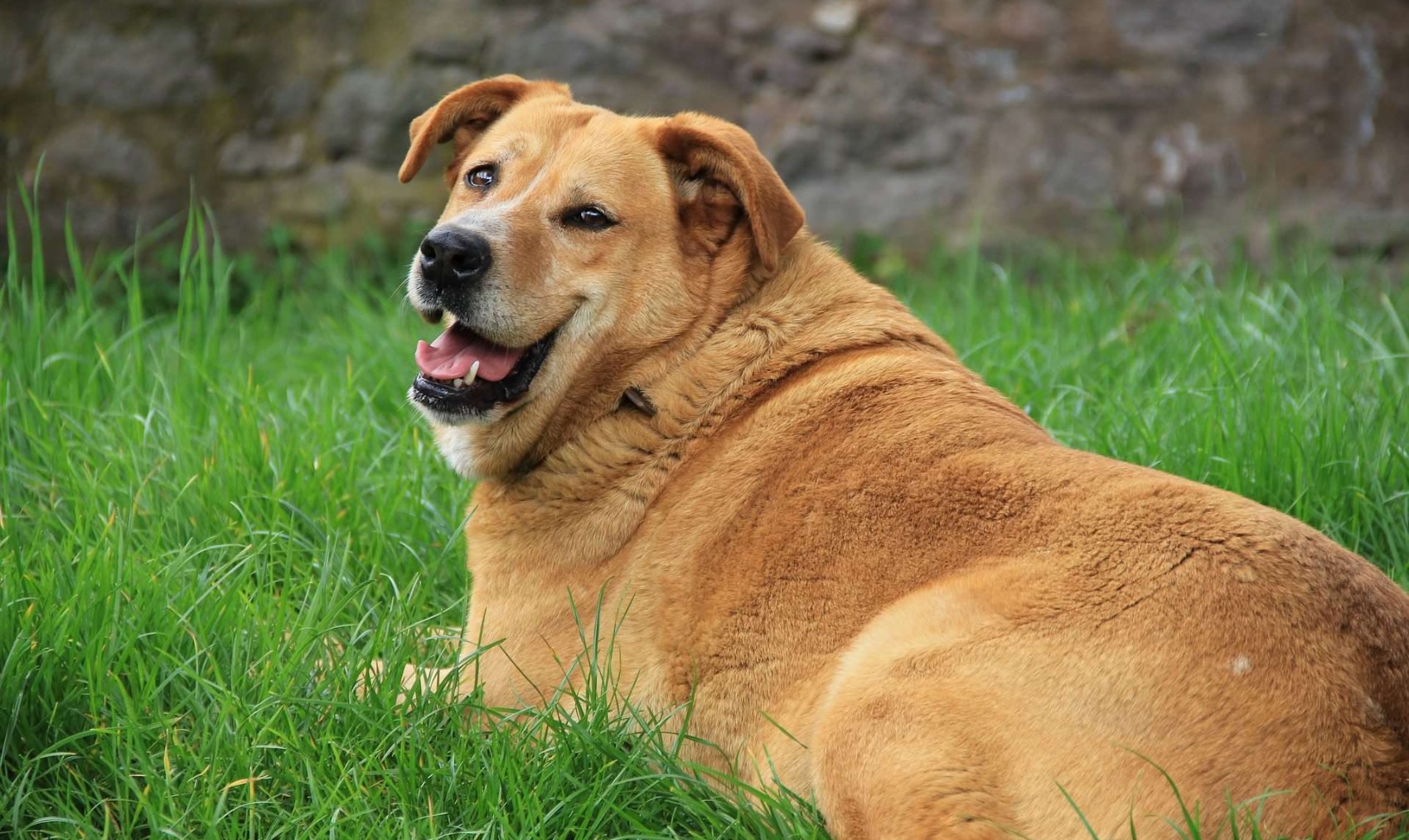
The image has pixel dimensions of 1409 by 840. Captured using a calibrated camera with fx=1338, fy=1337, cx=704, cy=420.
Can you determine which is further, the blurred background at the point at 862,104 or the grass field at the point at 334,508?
the blurred background at the point at 862,104

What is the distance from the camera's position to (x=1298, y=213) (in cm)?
654

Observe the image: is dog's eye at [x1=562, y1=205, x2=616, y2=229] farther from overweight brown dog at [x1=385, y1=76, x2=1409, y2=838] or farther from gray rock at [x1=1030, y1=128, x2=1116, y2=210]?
gray rock at [x1=1030, y1=128, x2=1116, y2=210]

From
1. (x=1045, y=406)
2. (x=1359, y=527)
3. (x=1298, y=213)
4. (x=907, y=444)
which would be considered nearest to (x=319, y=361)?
(x=1045, y=406)

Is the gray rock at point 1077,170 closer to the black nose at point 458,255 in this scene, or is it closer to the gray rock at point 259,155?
the gray rock at point 259,155

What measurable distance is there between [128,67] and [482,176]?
12.8ft

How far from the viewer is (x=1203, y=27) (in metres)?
6.54

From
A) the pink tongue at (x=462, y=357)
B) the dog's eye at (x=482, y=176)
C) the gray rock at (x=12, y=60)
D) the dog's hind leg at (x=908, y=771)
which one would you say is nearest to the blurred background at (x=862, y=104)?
the gray rock at (x=12, y=60)

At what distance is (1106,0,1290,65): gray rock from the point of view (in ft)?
21.3

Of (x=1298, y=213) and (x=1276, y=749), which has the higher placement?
(x=1276, y=749)

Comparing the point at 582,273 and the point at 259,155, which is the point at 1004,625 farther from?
the point at 259,155

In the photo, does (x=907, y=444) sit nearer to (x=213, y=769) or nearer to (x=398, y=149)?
(x=213, y=769)

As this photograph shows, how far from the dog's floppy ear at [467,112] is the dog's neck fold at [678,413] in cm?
95

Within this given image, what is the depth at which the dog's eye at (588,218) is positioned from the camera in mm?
3199

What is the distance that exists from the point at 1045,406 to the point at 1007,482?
1.91 metres
